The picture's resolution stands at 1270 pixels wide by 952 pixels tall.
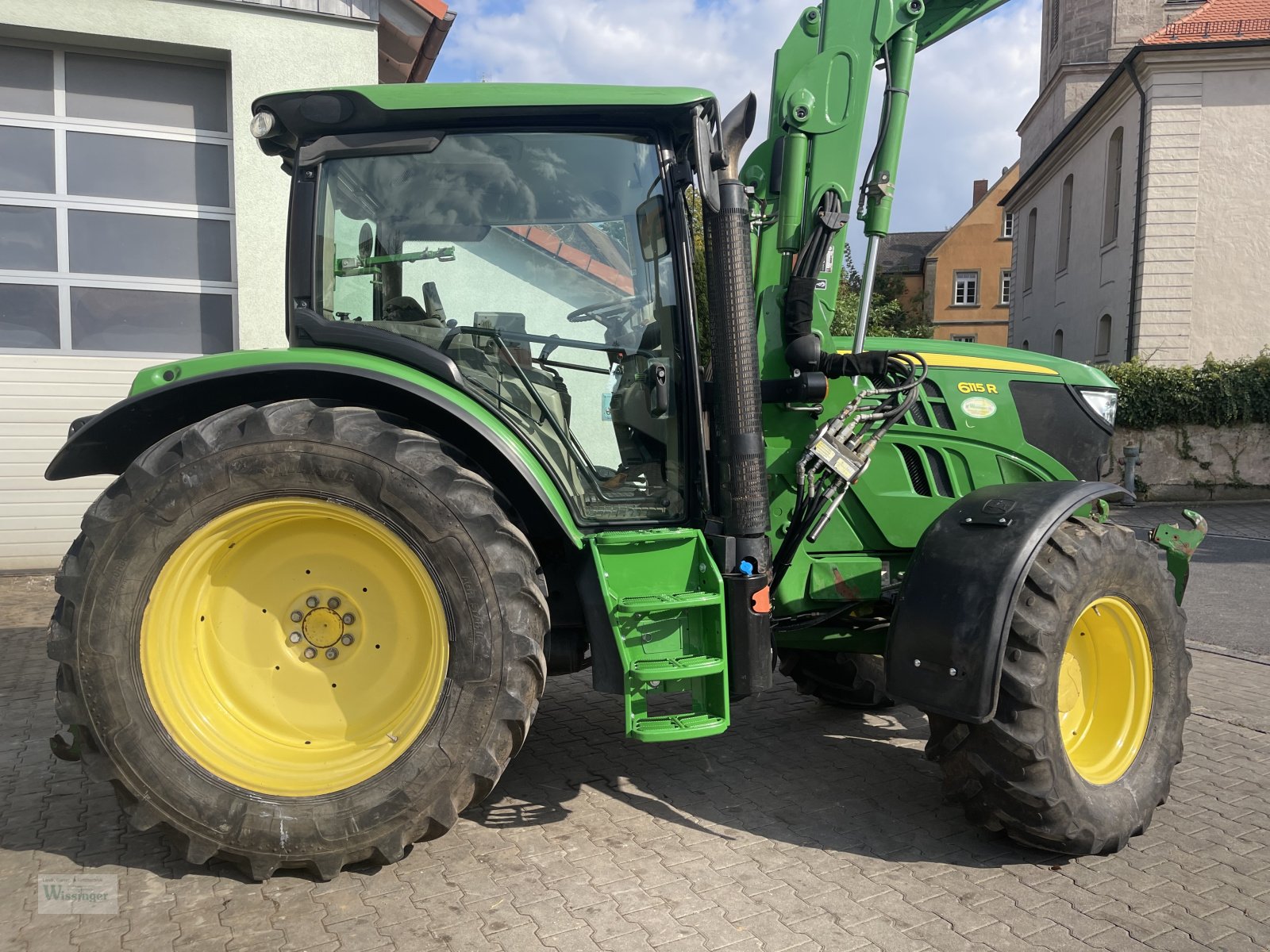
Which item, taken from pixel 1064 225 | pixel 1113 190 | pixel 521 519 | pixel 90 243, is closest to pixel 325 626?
pixel 521 519

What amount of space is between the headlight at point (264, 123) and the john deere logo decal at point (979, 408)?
2650 mm

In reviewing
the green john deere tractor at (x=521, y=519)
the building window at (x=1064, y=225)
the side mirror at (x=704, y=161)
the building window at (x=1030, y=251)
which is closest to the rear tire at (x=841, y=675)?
the green john deere tractor at (x=521, y=519)

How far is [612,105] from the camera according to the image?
2898 mm

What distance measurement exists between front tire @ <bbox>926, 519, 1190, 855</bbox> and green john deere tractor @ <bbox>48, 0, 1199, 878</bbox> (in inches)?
0.5

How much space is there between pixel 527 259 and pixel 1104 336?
19.4m

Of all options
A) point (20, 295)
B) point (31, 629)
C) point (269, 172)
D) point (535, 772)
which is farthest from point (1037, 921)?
point (20, 295)

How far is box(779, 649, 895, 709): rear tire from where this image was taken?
4.21m

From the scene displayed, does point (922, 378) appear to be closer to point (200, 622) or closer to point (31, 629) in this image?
point (200, 622)

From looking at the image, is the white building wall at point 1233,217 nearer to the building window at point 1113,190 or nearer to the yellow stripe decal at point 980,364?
the building window at point 1113,190

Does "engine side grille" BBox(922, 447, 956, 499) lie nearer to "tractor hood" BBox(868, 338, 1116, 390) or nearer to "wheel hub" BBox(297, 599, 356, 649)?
"tractor hood" BBox(868, 338, 1116, 390)

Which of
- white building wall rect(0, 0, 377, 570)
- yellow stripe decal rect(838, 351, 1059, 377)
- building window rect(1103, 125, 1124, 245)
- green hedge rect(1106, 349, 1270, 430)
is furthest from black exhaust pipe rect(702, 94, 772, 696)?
building window rect(1103, 125, 1124, 245)

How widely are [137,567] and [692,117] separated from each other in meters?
2.13

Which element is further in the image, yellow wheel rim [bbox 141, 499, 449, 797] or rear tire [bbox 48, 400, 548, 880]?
yellow wheel rim [bbox 141, 499, 449, 797]

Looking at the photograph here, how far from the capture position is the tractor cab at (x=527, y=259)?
297 cm
